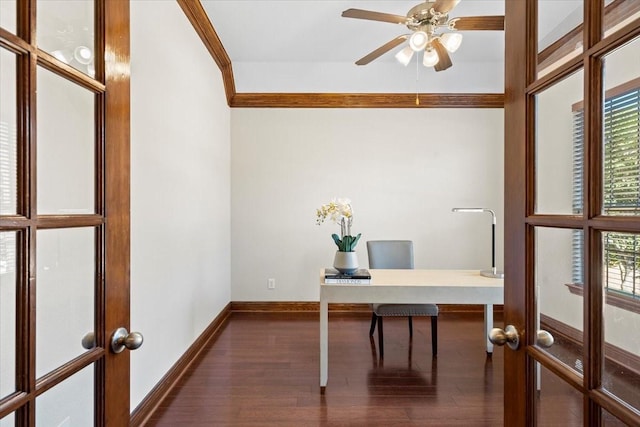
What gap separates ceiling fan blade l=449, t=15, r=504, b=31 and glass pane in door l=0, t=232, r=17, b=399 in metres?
2.62

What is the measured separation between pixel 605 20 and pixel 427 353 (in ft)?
8.76

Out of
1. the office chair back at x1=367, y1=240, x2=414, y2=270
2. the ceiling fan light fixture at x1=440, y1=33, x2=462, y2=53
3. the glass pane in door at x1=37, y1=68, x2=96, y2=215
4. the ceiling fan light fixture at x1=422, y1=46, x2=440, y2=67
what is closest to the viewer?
the glass pane in door at x1=37, y1=68, x2=96, y2=215

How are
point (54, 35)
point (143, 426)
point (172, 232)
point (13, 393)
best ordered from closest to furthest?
1. point (13, 393)
2. point (54, 35)
3. point (143, 426)
4. point (172, 232)

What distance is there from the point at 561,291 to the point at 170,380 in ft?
7.49

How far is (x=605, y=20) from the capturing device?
0.61 metres

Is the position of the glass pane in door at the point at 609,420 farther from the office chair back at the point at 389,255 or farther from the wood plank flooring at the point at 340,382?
the office chair back at the point at 389,255

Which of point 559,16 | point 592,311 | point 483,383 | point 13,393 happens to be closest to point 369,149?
point 483,383

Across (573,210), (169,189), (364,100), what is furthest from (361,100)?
(573,210)

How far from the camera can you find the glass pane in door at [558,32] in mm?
681

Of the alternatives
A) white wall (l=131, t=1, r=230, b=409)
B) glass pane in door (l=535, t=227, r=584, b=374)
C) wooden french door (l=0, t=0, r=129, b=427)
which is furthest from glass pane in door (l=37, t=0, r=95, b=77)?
glass pane in door (l=535, t=227, r=584, b=374)

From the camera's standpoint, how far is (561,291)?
0.75m

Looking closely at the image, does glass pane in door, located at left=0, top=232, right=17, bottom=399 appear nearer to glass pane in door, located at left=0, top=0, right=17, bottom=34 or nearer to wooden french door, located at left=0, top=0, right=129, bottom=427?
wooden french door, located at left=0, top=0, right=129, bottom=427

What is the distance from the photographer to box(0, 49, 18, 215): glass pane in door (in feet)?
1.97

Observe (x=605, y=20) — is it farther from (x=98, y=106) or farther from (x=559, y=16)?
(x=98, y=106)
